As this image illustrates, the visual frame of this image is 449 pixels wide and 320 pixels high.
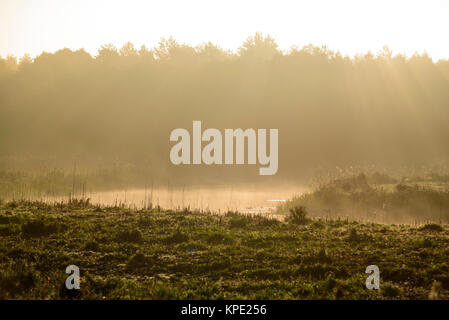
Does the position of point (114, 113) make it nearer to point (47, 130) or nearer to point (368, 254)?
point (47, 130)

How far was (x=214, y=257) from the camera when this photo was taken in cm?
1988

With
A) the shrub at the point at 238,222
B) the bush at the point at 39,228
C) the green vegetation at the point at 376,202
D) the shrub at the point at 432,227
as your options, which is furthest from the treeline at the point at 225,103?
the bush at the point at 39,228

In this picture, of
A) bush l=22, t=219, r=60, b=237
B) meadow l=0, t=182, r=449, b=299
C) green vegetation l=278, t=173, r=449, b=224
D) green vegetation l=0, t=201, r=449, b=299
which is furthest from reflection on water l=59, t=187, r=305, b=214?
bush l=22, t=219, r=60, b=237

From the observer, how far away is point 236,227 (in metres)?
26.9

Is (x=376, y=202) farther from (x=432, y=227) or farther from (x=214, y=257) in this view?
(x=214, y=257)

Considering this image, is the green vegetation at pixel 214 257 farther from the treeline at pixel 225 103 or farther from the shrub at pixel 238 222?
the treeline at pixel 225 103

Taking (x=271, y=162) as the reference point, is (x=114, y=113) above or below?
above

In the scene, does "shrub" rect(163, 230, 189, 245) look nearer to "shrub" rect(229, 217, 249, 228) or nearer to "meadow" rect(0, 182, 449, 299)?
"meadow" rect(0, 182, 449, 299)

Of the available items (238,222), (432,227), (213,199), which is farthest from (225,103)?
(432,227)

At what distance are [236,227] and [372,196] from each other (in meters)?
15.3

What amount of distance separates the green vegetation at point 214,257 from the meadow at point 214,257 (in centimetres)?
5

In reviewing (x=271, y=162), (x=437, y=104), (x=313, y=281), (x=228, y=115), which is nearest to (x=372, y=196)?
(x=313, y=281)

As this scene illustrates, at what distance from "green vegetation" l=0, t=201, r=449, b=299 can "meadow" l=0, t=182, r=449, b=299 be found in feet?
0.15

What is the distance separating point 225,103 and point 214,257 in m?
67.3
